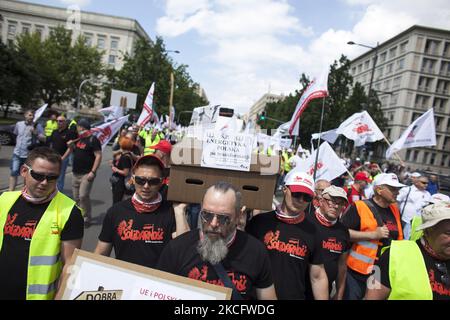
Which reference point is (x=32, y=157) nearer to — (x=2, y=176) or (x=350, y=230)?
(x=350, y=230)

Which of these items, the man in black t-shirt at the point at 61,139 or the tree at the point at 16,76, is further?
the tree at the point at 16,76

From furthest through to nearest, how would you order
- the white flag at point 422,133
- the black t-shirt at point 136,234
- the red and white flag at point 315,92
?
the white flag at point 422,133
the red and white flag at point 315,92
the black t-shirt at point 136,234

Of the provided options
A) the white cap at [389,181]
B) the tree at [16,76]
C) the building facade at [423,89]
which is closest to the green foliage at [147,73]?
the tree at [16,76]

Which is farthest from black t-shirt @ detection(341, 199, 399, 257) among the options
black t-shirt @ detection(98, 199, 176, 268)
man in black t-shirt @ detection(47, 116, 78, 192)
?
man in black t-shirt @ detection(47, 116, 78, 192)

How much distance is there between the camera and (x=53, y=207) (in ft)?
7.35

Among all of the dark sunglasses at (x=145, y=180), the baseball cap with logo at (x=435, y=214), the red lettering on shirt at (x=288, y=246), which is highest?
the baseball cap with logo at (x=435, y=214)

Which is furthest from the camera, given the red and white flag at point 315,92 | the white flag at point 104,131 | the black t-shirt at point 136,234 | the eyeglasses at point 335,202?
the white flag at point 104,131

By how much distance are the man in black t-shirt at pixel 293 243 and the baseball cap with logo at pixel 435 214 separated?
791 millimetres

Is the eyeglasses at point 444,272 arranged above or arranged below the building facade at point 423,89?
below

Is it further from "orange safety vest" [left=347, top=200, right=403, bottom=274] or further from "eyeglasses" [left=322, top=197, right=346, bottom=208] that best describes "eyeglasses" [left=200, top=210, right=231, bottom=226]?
"orange safety vest" [left=347, top=200, right=403, bottom=274]

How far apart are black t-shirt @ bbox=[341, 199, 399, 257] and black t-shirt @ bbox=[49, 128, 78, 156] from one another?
6.38 m

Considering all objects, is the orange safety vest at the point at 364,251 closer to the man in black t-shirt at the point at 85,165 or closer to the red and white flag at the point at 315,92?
the red and white flag at the point at 315,92

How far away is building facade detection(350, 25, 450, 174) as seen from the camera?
193ft

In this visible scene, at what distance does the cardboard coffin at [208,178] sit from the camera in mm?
2494
